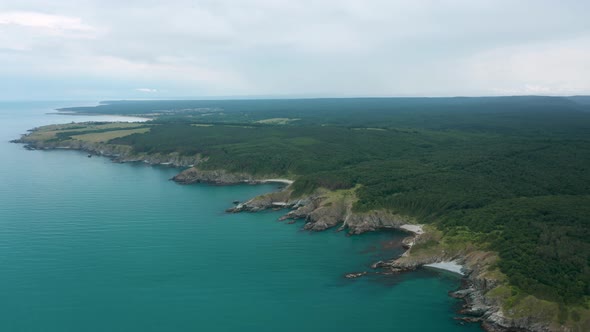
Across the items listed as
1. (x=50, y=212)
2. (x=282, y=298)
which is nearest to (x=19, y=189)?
(x=50, y=212)

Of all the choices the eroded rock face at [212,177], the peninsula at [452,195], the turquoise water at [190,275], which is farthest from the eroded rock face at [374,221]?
the eroded rock face at [212,177]

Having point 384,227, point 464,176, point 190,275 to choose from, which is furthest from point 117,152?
point 464,176

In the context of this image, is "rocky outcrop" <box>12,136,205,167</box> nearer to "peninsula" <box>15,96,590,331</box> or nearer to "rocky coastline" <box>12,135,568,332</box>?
"peninsula" <box>15,96,590,331</box>

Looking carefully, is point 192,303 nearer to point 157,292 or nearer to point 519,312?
point 157,292

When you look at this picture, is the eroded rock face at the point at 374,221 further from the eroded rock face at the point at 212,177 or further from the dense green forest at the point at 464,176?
the eroded rock face at the point at 212,177

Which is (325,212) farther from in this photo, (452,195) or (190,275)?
(190,275)

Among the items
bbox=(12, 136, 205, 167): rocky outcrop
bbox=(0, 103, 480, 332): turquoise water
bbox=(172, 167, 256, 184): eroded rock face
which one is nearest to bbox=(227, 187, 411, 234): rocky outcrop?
bbox=(0, 103, 480, 332): turquoise water

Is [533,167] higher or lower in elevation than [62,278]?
higher
